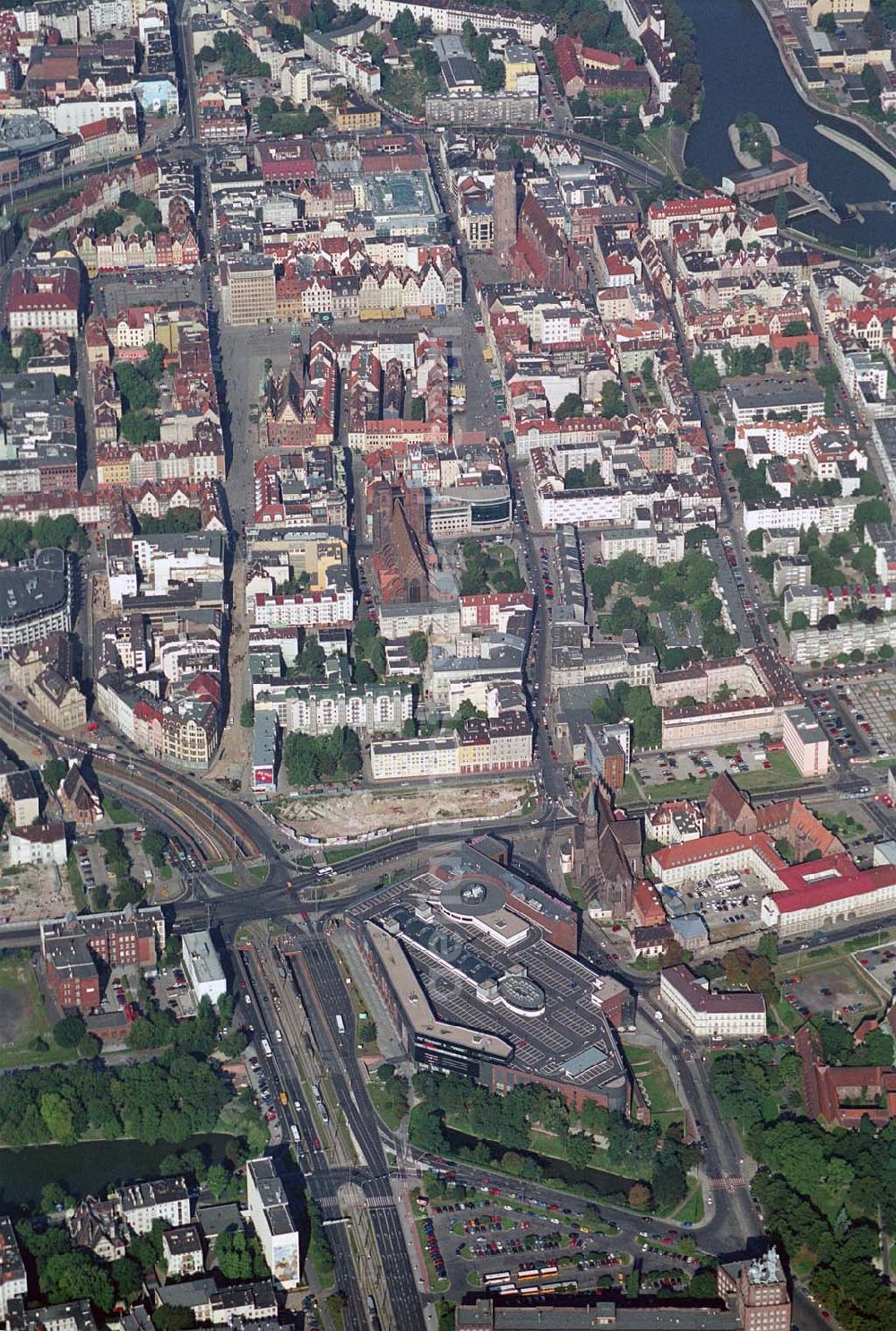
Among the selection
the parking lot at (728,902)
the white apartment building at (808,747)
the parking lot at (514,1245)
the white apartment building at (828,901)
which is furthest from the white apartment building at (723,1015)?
the white apartment building at (808,747)

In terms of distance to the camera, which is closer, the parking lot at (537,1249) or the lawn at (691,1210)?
the parking lot at (537,1249)

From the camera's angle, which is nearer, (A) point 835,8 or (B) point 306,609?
(B) point 306,609

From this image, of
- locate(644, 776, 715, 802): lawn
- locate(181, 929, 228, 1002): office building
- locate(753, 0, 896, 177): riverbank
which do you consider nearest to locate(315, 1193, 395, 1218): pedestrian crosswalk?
locate(181, 929, 228, 1002): office building

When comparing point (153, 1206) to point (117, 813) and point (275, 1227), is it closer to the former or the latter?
point (275, 1227)

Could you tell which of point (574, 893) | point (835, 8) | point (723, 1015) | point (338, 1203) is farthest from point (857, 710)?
point (835, 8)

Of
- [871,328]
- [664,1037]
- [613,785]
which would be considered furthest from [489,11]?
[664,1037]

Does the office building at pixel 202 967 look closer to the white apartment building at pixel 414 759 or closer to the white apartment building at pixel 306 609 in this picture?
the white apartment building at pixel 414 759
